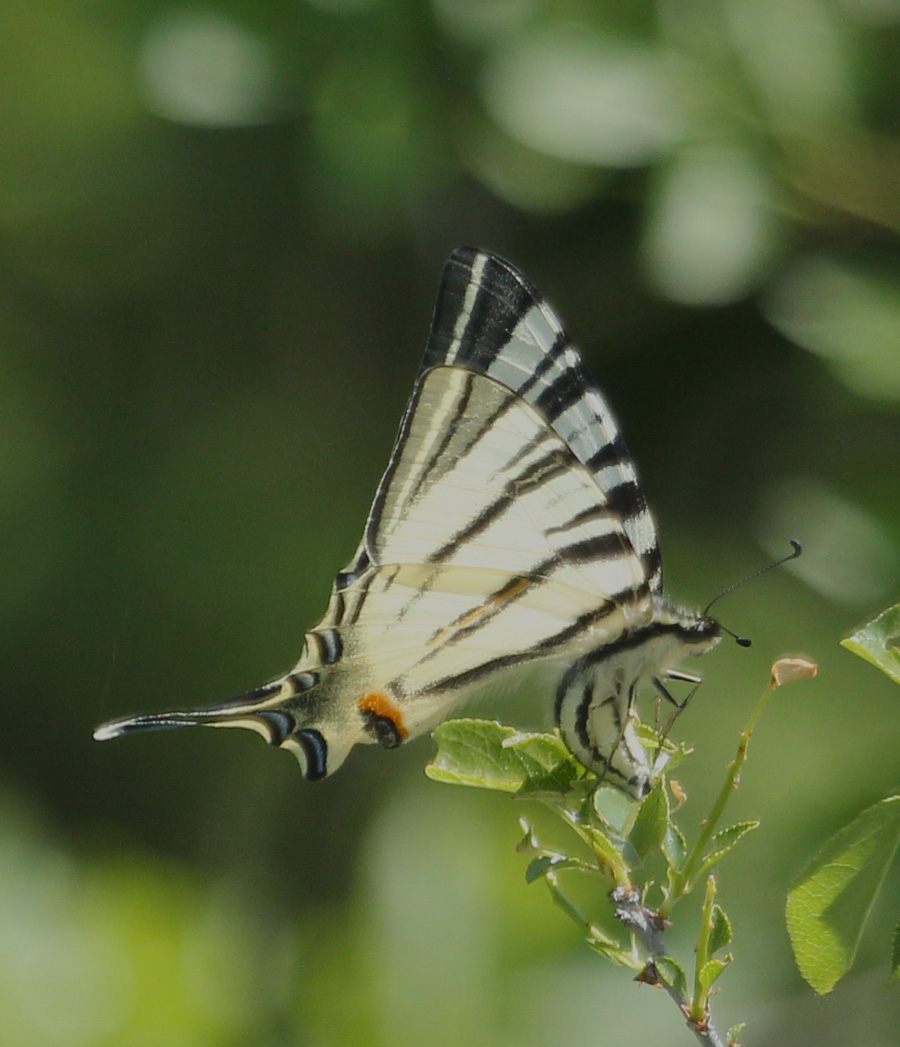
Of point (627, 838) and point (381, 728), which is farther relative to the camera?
point (381, 728)

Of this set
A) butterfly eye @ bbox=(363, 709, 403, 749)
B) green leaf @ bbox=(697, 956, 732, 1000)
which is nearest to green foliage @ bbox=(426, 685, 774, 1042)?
green leaf @ bbox=(697, 956, 732, 1000)

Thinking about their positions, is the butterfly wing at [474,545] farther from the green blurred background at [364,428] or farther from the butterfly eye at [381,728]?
the green blurred background at [364,428]

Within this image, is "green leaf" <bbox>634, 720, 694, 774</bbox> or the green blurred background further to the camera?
the green blurred background

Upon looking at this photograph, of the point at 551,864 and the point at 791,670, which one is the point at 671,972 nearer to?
the point at 551,864

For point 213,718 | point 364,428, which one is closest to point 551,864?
point 213,718

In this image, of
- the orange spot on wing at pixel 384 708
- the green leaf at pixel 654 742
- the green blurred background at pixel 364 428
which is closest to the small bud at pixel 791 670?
the green leaf at pixel 654 742

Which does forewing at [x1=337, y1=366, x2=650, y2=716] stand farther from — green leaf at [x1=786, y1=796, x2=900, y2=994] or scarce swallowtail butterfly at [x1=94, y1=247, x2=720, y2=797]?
green leaf at [x1=786, y1=796, x2=900, y2=994]
